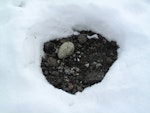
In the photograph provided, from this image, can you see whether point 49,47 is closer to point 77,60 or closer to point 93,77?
point 77,60

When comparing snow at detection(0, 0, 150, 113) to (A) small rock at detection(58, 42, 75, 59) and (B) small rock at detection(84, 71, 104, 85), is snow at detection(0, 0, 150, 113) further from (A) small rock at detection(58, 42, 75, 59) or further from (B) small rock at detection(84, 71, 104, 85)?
(A) small rock at detection(58, 42, 75, 59)

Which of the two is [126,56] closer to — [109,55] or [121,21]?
[109,55]

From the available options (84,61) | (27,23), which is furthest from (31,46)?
(84,61)

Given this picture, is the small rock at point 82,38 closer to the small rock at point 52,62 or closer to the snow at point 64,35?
the snow at point 64,35

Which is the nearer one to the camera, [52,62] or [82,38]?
[52,62]

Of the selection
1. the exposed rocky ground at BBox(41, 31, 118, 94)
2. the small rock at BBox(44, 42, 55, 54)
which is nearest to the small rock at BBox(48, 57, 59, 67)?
the exposed rocky ground at BBox(41, 31, 118, 94)

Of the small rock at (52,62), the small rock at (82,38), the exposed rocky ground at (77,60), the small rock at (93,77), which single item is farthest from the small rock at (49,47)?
the small rock at (93,77)

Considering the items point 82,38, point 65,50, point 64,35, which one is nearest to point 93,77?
point 65,50
